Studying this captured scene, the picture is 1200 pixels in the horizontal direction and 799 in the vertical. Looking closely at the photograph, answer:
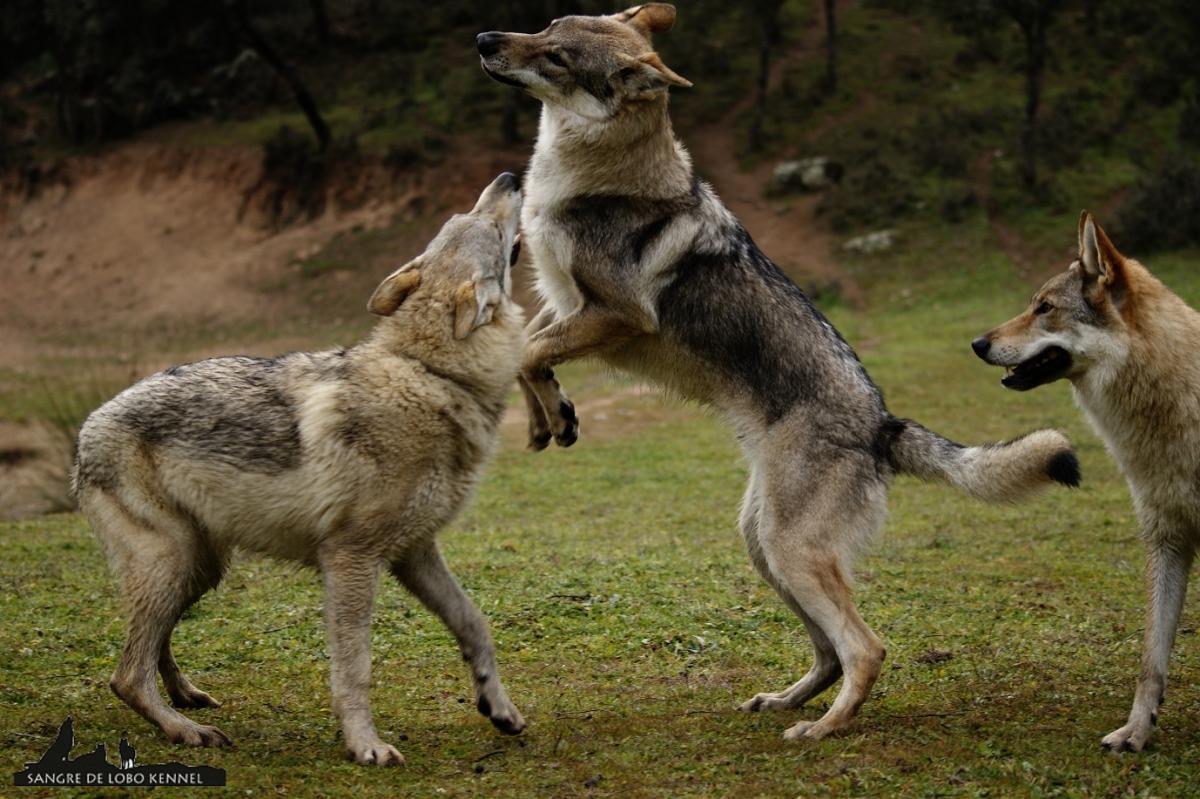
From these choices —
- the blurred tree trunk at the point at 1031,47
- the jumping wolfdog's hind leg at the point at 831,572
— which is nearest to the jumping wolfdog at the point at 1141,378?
the jumping wolfdog's hind leg at the point at 831,572

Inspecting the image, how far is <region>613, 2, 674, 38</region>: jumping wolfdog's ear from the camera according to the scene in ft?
24.3

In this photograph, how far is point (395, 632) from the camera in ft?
26.3

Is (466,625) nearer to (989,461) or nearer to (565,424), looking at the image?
(565,424)

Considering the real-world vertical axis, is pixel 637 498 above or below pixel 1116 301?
below

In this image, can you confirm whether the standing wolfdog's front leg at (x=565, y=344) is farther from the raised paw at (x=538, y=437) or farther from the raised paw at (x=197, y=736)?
the raised paw at (x=197, y=736)

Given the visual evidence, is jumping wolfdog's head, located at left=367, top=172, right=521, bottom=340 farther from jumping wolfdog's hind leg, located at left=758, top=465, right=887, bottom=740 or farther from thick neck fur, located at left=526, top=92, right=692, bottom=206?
jumping wolfdog's hind leg, located at left=758, top=465, right=887, bottom=740

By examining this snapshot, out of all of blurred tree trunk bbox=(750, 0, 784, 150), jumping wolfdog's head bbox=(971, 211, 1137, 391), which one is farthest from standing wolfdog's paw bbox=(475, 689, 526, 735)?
blurred tree trunk bbox=(750, 0, 784, 150)

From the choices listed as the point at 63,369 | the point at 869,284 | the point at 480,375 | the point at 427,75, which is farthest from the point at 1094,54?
the point at 480,375

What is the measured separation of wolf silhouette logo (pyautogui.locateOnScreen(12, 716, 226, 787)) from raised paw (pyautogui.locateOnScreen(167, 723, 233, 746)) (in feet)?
1.45

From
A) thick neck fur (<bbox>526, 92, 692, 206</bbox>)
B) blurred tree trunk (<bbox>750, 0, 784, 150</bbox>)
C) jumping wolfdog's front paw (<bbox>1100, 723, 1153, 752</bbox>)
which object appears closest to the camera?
jumping wolfdog's front paw (<bbox>1100, 723, 1153, 752</bbox>)

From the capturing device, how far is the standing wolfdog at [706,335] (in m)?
6.34

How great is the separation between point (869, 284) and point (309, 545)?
25413 mm

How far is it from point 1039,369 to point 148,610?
4.68m

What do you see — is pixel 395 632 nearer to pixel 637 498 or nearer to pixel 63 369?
pixel 637 498
